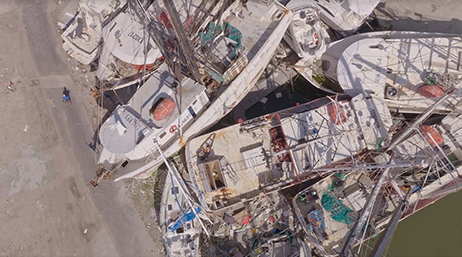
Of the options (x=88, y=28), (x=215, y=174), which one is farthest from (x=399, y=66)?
(x=88, y=28)

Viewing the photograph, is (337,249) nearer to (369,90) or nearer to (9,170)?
(369,90)

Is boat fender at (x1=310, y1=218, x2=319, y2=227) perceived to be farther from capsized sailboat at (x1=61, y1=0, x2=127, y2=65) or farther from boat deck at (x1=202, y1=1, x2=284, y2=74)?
capsized sailboat at (x1=61, y1=0, x2=127, y2=65)

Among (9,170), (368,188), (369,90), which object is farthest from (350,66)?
(9,170)

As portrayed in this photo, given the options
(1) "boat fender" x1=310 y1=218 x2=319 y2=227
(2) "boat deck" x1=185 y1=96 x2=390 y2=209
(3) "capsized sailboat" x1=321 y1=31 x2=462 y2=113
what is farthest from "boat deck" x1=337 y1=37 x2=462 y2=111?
(1) "boat fender" x1=310 y1=218 x2=319 y2=227

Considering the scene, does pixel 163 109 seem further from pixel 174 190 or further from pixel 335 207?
pixel 335 207

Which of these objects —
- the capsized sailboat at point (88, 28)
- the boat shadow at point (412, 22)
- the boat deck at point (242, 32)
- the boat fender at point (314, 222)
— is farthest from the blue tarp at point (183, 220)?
the boat shadow at point (412, 22)

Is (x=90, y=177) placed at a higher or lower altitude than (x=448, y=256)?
higher
